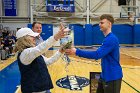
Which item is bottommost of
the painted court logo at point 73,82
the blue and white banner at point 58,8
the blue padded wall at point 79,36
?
the painted court logo at point 73,82

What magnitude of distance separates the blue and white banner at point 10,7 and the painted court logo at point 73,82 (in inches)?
517

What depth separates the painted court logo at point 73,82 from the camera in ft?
21.0

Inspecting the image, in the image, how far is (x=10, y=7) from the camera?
19.5 metres

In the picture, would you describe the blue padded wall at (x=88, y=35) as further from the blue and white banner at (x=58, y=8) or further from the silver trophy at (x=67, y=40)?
the silver trophy at (x=67, y=40)

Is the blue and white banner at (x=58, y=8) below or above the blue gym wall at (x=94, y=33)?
above

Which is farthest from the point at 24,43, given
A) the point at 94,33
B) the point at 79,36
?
the point at 94,33

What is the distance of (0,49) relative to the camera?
11656 millimetres

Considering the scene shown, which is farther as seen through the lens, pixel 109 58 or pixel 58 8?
pixel 58 8

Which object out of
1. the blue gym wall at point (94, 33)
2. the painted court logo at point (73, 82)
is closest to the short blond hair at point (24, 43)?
the painted court logo at point (73, 82)

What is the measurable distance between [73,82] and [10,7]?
45.9ft

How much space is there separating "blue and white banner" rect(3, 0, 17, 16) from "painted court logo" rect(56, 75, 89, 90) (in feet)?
43.1

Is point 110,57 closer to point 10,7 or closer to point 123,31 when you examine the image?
point 123,31

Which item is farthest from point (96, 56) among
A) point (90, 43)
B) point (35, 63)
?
point (90, 43)

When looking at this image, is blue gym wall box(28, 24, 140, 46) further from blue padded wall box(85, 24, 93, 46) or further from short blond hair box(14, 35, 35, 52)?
short blond hair box(14, 35, 35, 52)
